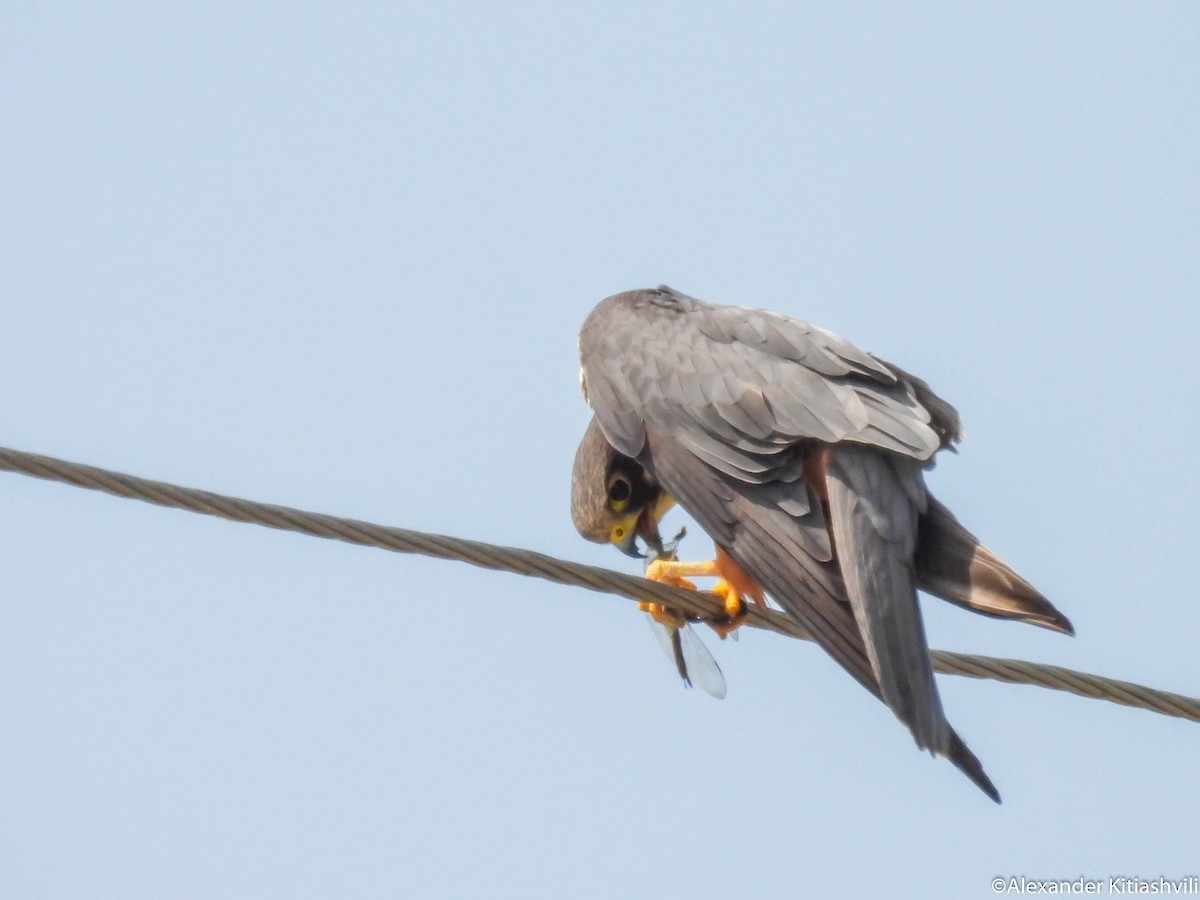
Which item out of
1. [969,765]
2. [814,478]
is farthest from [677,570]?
[969,765]

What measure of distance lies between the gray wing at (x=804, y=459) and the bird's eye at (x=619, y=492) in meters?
0.52

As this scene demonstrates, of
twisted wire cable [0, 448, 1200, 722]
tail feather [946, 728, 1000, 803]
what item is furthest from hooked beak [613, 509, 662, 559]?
tail feather [946, 728, 1000, 803]

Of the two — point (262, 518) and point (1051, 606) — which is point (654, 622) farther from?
point (262, 518)

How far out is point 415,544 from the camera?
4.17 metres

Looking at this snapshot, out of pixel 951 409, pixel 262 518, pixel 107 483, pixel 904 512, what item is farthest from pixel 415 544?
pixel 951 409

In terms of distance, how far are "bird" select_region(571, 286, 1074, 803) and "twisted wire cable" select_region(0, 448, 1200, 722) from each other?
177 millimetres

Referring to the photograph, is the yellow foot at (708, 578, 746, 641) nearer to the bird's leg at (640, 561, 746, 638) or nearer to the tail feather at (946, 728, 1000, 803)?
the bird's leg at (640, 561, 746, 638)

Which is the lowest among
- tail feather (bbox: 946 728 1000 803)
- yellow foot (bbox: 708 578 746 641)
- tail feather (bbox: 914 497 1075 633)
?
tail feather (bbox: 946 728 1000 803)

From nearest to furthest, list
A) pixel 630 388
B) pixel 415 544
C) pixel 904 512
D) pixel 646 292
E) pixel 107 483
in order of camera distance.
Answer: pixel 107 483, pixel 415 544, pixel 904 512, pixel 630 388, pixel 646 292

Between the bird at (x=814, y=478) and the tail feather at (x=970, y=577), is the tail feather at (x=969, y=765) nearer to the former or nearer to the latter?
the bird at (x=814, y=478)

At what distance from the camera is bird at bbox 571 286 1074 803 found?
464cm

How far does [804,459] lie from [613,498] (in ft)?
4.39

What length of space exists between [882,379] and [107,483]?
2.51 meters

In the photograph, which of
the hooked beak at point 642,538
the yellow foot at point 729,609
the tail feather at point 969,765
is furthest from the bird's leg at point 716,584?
the tail feather at point 969,765
